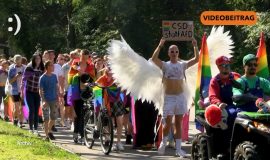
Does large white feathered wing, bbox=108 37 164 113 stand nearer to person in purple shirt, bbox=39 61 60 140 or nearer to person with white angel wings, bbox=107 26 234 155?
person with white angel wings, bbox=107 26 234 155

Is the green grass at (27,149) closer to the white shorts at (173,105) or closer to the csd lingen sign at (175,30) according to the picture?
the white shorts at (173,105)

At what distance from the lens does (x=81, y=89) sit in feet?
42.5

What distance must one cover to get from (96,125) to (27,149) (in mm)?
1621

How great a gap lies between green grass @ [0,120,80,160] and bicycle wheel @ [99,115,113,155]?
0.87 metres

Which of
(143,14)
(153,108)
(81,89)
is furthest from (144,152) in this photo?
(143,14)

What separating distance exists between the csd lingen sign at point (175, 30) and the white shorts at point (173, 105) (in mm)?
1107

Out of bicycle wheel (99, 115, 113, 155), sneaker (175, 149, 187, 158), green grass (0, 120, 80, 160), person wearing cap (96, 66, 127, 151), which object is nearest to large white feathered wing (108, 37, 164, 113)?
person wearing cap (96, 66, 127, 151)

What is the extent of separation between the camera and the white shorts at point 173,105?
11445 millimetres

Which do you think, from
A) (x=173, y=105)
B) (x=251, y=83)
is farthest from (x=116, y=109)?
(x=251, y=83)

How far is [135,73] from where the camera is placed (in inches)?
458

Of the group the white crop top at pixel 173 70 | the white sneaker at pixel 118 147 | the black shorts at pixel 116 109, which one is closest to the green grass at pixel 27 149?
the white sneaker at pixel 118 147

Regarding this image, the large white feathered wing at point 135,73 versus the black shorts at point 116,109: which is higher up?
the large white feathered wing at point 135,73

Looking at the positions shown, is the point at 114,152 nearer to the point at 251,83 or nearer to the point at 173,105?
the point at 173,105

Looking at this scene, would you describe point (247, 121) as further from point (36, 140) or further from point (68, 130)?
point (68, 130)
